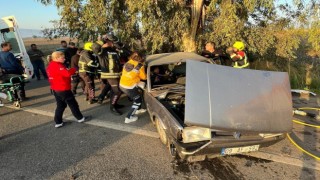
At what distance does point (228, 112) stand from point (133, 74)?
8.41ft

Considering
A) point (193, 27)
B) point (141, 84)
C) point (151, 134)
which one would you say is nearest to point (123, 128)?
point (151, 134)

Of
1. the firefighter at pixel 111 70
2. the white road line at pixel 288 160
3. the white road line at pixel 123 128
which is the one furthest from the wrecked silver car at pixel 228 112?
the firefighter at pixel 111 70

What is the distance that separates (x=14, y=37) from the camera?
30.3 feet

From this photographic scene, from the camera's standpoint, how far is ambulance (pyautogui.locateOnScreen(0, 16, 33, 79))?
29.5 feet

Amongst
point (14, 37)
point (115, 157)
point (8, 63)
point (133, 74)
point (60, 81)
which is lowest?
point (115, 157)

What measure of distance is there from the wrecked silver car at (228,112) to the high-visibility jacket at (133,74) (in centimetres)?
180

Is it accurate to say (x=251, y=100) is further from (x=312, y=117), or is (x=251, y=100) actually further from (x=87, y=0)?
(x=87, y=0)

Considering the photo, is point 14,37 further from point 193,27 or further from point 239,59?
point 239,59

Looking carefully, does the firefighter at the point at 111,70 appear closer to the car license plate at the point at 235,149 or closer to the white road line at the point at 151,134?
the white road line at the point at 151,134

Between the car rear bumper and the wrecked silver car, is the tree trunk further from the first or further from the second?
the car rear bumper

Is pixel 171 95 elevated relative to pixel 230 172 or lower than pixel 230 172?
elevated

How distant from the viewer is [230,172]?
361cm

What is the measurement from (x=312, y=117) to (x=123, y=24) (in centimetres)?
678

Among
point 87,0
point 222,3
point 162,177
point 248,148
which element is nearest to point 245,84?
point 248,148
